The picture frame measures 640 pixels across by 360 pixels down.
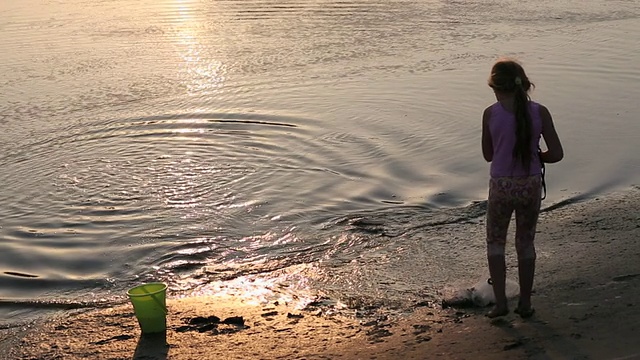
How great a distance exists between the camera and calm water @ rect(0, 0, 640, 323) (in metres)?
6.68

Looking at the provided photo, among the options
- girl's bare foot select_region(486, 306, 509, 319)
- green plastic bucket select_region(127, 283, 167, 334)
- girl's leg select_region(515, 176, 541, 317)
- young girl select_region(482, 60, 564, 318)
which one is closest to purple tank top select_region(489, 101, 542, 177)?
young girl select_region(482, 60, 564, 318)

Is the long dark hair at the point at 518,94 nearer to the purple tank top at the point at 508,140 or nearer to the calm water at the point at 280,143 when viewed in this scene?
the purple tank top at the point at 508,140

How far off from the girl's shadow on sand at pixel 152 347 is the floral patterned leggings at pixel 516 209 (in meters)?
1.91

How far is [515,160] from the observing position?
4641 mm

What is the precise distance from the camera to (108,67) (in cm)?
1398

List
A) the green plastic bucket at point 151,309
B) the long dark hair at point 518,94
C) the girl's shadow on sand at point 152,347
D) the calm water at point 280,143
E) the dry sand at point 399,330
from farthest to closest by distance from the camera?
1. the calm water at point 280,143
2. the green plastic bucket at point 151,309
3. the girl's shadow on sand at point 152,347
4. the long dark hair at point 518,94
5. the dry sand at point 399,330

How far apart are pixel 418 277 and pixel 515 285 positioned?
0.86m

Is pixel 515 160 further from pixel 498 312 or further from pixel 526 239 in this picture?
pixel 498 312

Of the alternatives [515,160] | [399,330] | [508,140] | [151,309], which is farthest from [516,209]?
[151,309]

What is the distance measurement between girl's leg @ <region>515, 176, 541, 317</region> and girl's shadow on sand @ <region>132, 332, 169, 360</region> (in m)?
2.00

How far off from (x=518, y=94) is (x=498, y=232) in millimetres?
765

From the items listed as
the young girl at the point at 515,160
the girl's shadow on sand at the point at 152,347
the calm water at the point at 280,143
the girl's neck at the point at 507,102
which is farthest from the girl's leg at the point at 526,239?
the girl's shadow on sand at the point at 152,347

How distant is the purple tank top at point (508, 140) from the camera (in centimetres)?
460

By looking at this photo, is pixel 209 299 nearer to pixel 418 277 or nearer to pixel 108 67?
pixel 418 277
